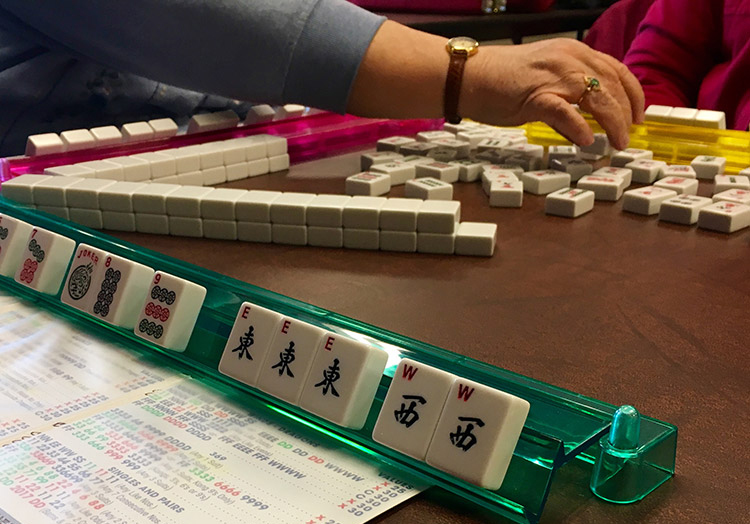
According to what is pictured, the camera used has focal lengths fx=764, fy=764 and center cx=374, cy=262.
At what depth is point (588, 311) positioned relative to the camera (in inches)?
34.9

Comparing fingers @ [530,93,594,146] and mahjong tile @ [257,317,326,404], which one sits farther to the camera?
fingers @ [530,93,594,146]

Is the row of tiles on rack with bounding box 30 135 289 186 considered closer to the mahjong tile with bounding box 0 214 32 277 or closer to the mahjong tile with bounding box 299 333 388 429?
the mahjong tile with bounding box 0 214 32 277

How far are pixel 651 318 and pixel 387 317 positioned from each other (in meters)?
0.30

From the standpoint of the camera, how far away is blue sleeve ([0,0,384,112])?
4.59 feet

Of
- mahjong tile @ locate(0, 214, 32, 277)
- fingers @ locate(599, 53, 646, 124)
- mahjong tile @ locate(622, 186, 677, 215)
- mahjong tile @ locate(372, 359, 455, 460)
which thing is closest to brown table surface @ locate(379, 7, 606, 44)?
fingers @ locate(599, 53, 646, 124)

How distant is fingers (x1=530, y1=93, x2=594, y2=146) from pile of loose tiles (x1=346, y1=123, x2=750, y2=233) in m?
0.06

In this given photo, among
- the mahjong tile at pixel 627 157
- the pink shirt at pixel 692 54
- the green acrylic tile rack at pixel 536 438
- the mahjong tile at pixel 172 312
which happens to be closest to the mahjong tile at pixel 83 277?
the mahjong tile at pixel 172 312

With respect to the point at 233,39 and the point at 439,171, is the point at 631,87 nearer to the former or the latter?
the point at 439,171

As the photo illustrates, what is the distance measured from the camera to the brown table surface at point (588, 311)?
22.3 inches

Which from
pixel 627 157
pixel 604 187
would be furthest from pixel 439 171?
pixel 627 157

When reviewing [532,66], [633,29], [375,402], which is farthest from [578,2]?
[375,402]

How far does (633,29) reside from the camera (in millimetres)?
3111

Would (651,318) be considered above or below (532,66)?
below

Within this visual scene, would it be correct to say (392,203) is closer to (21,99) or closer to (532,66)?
(532,66)
